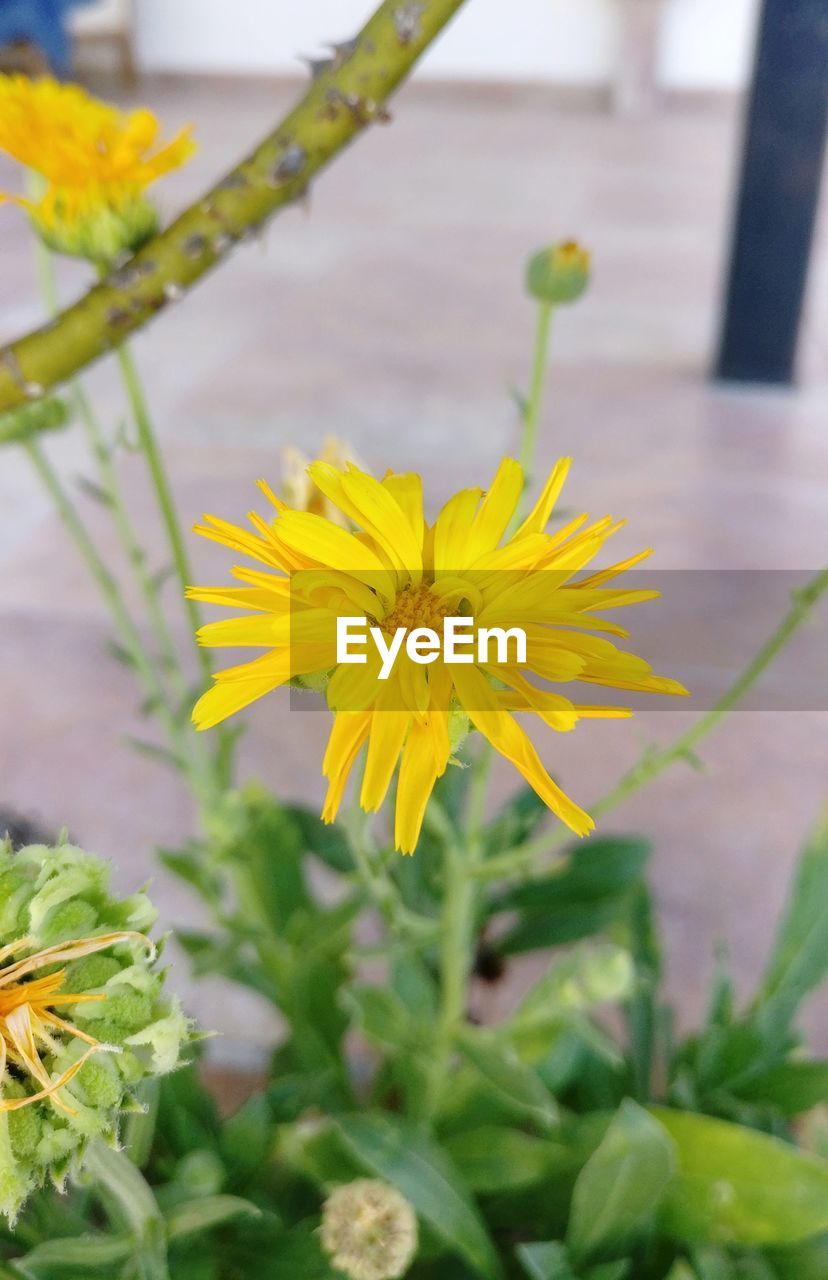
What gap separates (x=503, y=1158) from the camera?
0.41 m

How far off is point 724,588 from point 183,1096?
669mm

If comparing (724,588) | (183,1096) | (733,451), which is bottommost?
(183,1096)

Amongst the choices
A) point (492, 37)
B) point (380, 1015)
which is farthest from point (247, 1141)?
point (492, 37)

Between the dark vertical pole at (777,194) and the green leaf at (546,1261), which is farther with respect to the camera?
the dark vertical pole at (777,194)

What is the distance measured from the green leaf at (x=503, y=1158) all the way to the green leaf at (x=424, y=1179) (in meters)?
0.03

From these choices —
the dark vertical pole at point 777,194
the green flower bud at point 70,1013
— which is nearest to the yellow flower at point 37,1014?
the green flower bud at point 70,1013

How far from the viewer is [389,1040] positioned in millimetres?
392

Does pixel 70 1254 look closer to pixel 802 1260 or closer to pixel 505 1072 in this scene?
pixel 505 1072

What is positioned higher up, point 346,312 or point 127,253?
point 346,312

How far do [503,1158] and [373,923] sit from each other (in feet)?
0.89

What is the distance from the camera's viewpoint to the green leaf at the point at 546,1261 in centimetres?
35

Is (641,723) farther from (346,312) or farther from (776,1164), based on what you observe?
(346,312)

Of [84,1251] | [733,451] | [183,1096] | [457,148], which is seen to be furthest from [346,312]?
[84,1251]

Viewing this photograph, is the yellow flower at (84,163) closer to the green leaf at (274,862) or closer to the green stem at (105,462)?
the green stem at (105,462)
